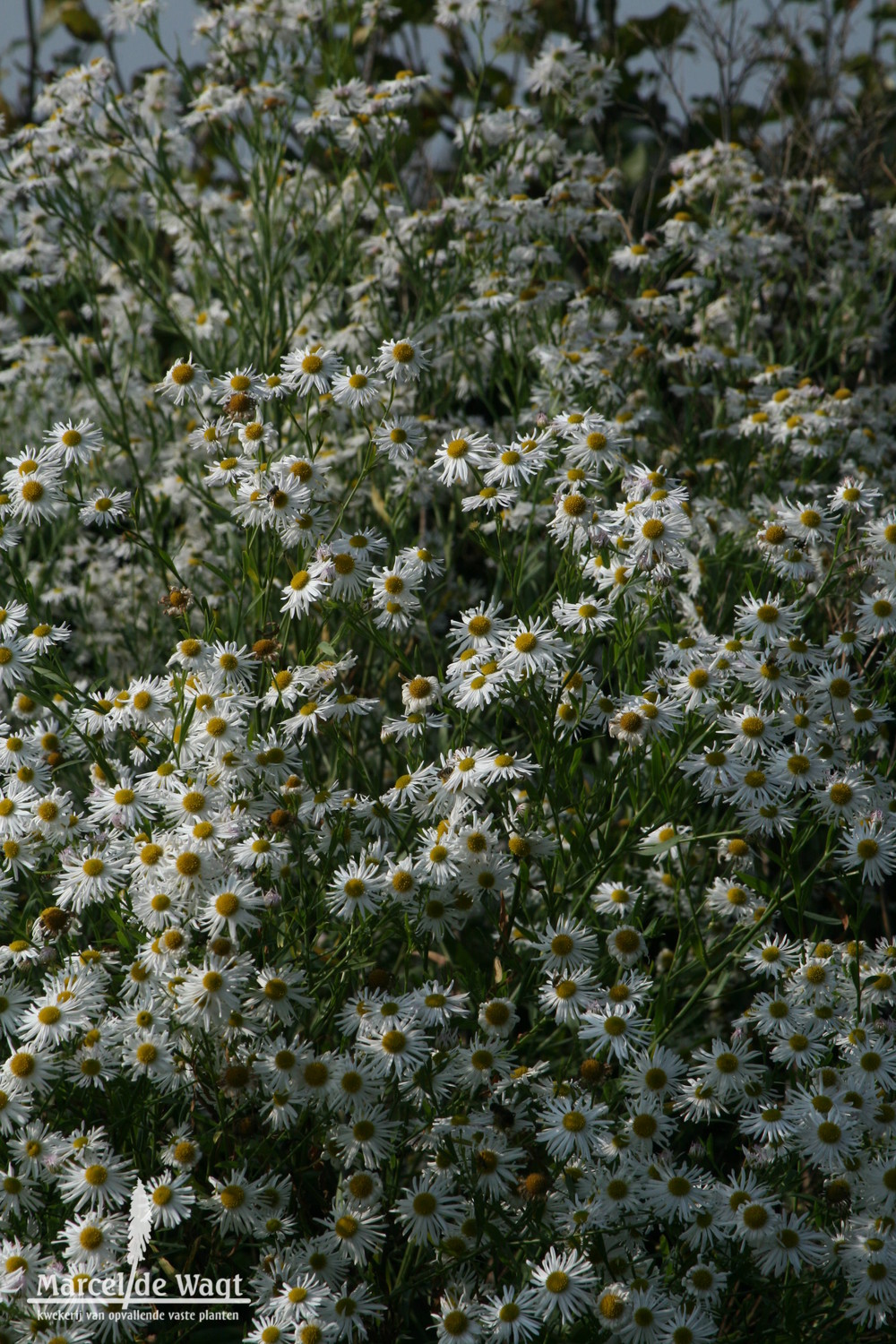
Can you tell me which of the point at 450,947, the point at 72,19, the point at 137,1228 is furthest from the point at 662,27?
the point at 137,1228

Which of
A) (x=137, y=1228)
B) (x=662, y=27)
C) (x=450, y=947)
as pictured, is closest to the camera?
(x=137, y=1228)

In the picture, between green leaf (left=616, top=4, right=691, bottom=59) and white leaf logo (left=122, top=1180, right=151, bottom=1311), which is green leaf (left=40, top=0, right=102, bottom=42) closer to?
green leaf (left=616, top=4, right=691, bottom=59)

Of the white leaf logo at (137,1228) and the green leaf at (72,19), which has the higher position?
the green leaf at (72,19)

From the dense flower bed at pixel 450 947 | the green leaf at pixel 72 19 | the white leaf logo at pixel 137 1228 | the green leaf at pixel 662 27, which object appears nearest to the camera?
the white leaf logo at pixel 137 1228

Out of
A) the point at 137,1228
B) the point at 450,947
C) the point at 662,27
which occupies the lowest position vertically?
the point at 137,1228

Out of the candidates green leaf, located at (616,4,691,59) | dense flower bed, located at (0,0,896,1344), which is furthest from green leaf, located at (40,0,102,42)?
dense flower bed, located at (0,0,896,1344)

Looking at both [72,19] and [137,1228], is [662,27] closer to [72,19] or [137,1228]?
[72,19]

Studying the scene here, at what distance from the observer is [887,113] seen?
5152 millimetres

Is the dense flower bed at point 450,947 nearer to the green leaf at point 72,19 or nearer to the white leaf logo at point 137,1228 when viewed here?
the white leaf logo at point 137,1228

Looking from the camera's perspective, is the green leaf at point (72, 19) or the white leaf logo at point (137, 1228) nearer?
the white leaf logo at point (137, 1228)

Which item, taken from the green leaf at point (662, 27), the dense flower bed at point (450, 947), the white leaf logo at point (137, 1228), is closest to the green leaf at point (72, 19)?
the green leaf at point (662, 27)

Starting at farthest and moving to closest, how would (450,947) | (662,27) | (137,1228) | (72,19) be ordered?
(72,19) < (662,27) < (450,947) < (137,1228)

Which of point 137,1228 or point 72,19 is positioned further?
point 72,19

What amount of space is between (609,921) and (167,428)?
3.12m
